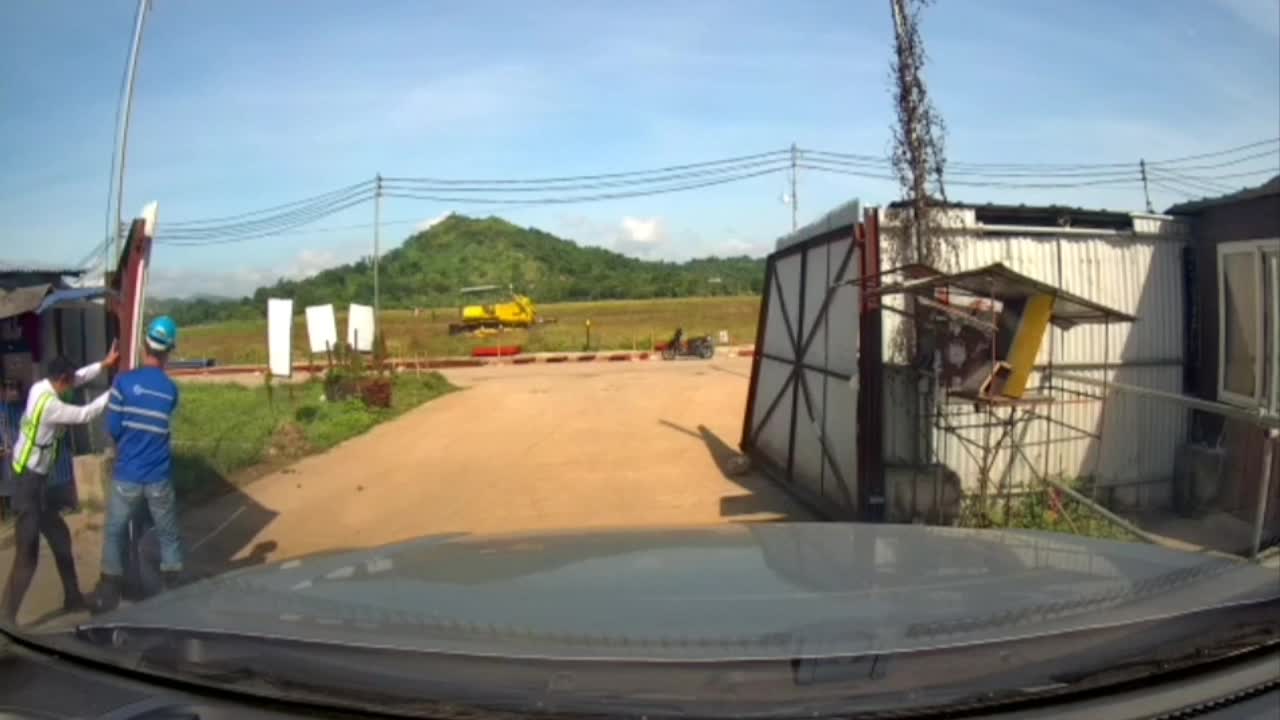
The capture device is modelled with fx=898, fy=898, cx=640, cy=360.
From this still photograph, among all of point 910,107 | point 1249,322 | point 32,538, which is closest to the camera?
point 32,538

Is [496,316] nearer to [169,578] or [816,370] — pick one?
[816,370]

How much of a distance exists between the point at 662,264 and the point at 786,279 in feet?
308

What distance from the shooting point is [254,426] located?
13.7 meters

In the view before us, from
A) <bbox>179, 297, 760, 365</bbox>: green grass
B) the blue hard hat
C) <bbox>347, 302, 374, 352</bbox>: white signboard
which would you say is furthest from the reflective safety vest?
<bbox>179, 297, 760, 365</bbox>: green grass

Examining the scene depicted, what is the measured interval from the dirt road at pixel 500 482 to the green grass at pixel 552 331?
14517 mm

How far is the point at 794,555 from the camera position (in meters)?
3.08

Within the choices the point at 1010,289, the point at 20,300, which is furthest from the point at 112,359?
the point at 1010,289

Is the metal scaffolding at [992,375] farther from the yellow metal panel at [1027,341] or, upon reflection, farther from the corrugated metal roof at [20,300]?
the corrugated metal roof at [20,300]

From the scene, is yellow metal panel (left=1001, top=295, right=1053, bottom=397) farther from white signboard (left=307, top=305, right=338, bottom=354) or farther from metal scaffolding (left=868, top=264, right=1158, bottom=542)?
white signboard (left=307, top=305, right=338, bottom=354)

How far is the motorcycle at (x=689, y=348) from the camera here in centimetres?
3472

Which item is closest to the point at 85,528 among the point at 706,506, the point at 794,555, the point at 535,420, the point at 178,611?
the point at 178,611

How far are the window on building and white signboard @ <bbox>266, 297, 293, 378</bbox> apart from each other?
15.5m

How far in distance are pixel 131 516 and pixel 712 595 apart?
3.68 meters

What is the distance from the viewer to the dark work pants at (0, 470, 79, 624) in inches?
175
